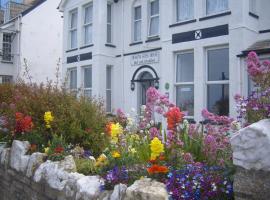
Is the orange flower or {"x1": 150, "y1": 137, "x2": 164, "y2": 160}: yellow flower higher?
{"x1": 150, "y1": 137, "x2": 164, "y2": 160}: yellow flower

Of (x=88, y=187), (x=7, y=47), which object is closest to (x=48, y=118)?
(x=88, y=187)

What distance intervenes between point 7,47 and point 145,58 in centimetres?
1403

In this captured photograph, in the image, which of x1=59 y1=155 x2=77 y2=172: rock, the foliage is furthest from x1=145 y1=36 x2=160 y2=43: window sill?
the foliage

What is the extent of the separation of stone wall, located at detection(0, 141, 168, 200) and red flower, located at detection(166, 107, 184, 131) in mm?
763

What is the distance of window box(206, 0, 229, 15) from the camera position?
1152 centimetres

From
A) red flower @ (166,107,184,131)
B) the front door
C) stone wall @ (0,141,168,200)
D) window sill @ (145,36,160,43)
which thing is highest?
window sill @ (145,36,160,43)

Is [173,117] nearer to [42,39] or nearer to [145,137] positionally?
[145,137]

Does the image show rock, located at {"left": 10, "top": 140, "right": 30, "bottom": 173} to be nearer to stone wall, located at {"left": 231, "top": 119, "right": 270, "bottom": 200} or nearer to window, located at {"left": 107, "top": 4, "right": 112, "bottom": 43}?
stone wall, located at {"left": 231, "top": 119, "right": 270, "bottom": 200}

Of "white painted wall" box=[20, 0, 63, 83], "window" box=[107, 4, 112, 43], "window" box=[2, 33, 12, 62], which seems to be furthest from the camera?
"white painted wall" box=[20, 0, 63, 83]

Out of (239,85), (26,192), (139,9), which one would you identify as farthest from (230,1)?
(26,192)

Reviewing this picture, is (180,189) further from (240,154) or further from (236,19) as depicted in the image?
(236,19)

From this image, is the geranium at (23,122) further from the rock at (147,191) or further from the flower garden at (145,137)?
the rock at (147,191)

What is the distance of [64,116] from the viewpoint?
19.0ft

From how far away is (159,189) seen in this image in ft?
10.7
